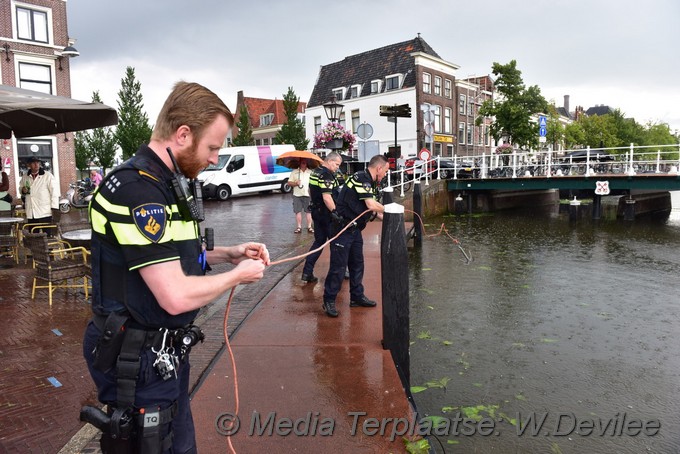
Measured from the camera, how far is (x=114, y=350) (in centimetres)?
159

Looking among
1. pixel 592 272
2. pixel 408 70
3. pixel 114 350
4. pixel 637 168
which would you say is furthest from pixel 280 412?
pixel 408 70

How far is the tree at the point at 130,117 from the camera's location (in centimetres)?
3131

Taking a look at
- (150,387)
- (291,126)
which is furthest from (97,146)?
(150,387)

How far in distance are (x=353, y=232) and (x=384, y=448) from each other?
2837 millimetres

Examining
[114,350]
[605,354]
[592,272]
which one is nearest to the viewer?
[114,350]

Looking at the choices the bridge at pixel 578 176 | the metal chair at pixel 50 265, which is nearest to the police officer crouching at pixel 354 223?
the metal chair at pixel 50 265

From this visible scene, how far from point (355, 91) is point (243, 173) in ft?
68.2

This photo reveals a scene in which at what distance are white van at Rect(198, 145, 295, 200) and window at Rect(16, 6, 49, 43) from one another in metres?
8.78

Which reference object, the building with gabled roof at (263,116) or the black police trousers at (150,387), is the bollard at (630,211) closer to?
the black police trousers at (150,387)

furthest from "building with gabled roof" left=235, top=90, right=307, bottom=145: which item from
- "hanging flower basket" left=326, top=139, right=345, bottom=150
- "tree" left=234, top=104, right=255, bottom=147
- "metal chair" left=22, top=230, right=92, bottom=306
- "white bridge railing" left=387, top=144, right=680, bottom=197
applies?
"metal chair" left=22, top=230, right=92, bottom=306

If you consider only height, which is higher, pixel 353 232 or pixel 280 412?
pixel 353 232

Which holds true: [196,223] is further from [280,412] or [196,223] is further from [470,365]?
[470,365]

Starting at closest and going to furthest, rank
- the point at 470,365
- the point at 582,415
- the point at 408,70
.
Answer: the point at 582,415, the point at 470,365, the point at 408,70

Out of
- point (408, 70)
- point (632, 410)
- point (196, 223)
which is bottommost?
point (632, 410)
